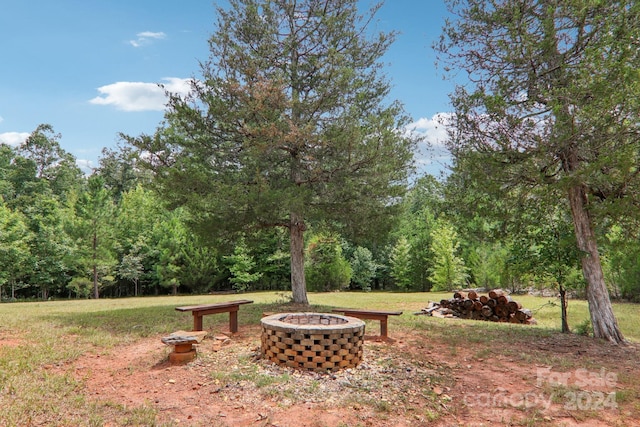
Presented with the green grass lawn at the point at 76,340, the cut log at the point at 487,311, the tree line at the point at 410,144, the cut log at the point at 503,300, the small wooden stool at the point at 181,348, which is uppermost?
the tree line at the point at 410,144

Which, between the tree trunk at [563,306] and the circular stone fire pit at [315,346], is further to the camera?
the tree trunk at [563,306]

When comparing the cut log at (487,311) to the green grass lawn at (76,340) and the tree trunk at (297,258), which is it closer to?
the green grass lawn at (76,340)

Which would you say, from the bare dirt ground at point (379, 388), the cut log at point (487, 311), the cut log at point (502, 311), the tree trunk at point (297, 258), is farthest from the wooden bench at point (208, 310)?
the cut log at point (502, 311)

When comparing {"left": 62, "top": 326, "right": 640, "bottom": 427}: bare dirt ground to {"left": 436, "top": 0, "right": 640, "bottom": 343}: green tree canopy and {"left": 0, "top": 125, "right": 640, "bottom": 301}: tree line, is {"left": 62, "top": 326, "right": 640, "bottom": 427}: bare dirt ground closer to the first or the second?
{"left": 436, "top": 0, "right": 640, "bottom": 343}: green tree canopy

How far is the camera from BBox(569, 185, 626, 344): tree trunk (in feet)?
24.7

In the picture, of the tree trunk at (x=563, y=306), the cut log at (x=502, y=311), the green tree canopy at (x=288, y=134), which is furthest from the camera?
the cut log at (x=502, y=311)

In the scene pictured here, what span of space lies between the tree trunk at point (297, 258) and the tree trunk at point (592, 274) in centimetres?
702

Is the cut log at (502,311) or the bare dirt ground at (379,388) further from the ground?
the bare dirt ground at (379,388)

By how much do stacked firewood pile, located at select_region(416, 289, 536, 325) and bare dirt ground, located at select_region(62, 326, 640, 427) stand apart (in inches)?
207

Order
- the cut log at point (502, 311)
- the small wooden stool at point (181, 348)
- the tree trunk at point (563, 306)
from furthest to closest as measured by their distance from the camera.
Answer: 1. the cut log at point (502, 311)
2. the tree trunk at point (563, 306)
3. the small wooden stool at point (181, 348)

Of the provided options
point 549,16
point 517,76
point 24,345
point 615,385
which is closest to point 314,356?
point 615,385

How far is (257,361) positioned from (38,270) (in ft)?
79.6

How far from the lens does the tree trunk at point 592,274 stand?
24.7 feet

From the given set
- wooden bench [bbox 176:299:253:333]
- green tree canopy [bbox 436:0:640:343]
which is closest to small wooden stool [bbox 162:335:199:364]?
wooden bench [bbox 176:299:253:333]
